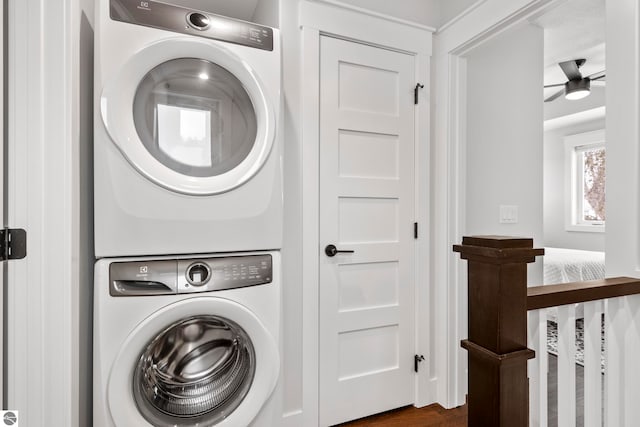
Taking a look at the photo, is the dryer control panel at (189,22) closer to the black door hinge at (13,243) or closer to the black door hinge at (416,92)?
the black door hinge at (13,243)

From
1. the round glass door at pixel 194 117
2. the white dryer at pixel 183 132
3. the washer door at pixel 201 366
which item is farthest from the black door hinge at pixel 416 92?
the washer door at pixel 201 366

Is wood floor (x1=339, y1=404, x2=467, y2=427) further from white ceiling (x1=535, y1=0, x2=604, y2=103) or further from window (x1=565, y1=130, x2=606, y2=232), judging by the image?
window (x1=565, y1=130, x2=606, y2=232)

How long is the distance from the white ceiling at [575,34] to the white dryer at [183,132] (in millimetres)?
1940

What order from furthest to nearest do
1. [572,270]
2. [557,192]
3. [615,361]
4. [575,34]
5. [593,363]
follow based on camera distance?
[557,192]
[572,270]
[575,34]
[615,361]
[593,363]

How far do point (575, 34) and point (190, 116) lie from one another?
3.28m

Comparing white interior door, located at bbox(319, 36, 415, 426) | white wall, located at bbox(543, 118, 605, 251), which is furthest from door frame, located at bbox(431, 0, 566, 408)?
white wall, located at bbox(543, 118, 605, 251)

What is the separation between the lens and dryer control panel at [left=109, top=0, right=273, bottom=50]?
48.3 inches

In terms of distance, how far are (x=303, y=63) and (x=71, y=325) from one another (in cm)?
150

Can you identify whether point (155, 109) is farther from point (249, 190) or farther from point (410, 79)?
point (410, 79)

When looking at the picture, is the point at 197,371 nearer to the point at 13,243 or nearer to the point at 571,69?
the point at 13,243

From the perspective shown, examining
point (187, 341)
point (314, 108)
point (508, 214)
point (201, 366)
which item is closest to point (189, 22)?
point (314, 108)

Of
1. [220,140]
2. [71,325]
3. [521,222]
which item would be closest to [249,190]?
[220,140]

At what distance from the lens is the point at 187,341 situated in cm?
134

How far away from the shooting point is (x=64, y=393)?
1.05 metres
